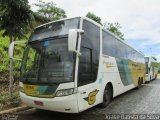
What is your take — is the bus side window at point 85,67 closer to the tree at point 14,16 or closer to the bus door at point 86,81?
the bus door at point 86,81

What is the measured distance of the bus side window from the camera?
19.7 feet

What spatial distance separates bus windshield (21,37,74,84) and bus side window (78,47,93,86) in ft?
Result: 1.25

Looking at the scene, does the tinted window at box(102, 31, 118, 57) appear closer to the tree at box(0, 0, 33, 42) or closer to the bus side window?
the bus side window

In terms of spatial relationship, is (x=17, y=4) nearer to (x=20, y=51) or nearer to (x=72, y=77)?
(x=72, y=77)

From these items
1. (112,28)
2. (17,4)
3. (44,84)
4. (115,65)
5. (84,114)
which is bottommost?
(84,114)

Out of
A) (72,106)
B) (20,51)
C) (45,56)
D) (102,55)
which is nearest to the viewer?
(72,106)

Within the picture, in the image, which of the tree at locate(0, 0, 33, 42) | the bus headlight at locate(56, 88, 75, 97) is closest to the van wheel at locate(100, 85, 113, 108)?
the bus headlight at locate(56, 88, 75, 97)

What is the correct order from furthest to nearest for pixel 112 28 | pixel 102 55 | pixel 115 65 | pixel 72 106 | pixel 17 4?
pixel 112 28 < pixel 115 65 < pixel 17 4 < pixel 102 55 < pixel 72 106

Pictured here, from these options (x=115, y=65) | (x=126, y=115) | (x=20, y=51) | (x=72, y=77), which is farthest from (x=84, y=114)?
(x=20, y=51)

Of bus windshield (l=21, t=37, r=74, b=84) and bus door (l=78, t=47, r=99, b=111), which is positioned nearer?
bus windshield (l=21, t=37, r=74, b=84)

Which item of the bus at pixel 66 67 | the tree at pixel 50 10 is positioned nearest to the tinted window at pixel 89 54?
the bus at pixel 66 67

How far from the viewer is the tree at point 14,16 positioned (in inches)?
332

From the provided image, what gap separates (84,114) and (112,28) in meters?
33.2

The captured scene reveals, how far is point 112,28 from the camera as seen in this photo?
→ 38.7m
